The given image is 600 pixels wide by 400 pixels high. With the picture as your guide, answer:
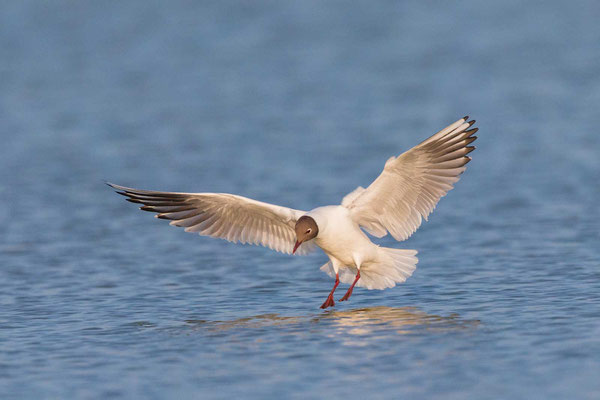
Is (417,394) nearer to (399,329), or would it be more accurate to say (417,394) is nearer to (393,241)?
(399,329)

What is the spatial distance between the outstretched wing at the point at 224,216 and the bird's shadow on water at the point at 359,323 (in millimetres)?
1016

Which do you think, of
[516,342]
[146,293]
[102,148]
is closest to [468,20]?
[102,148]

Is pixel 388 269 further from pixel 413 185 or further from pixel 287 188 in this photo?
pixel 287 188

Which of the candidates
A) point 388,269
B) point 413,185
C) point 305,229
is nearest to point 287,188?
point 388,269

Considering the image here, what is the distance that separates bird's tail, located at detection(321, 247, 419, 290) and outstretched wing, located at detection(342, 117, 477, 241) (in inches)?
7.5

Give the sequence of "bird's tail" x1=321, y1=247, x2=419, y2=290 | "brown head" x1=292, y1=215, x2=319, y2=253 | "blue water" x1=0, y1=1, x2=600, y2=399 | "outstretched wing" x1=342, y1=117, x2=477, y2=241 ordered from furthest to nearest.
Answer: "bird's tail" x1=321, y1=247, x2=419, y2=290, "outstretched wing" x1=342, y1=117, x2=477, y2=241, "brown head" x1=292, y1=215, x2=319, y2=253, "blue water" x1=0, y1=1, x2=600, y2=399

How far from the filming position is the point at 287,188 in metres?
16.8

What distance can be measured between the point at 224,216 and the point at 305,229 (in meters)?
1.36

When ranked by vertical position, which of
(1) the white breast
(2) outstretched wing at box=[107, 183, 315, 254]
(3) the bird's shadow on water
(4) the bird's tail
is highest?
(2) outstretched wing at box=[107, 183, 315, 254]

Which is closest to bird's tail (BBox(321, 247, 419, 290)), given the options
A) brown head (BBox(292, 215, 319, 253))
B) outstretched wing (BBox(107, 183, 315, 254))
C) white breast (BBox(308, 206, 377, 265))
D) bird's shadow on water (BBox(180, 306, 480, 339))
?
white breast (BBox(308, 206, 377, 265))

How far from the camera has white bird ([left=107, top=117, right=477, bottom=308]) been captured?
10.3m

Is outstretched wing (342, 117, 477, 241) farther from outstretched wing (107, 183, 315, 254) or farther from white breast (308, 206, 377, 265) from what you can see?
outstretched wing (107, 183, 315, 254)

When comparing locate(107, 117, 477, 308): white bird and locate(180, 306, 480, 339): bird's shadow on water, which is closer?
locate(180, 306, 480, 339): bird's shadow on water

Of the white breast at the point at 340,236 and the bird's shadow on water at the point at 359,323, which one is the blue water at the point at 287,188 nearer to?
the bird's shadow on water at the point at 359,323
